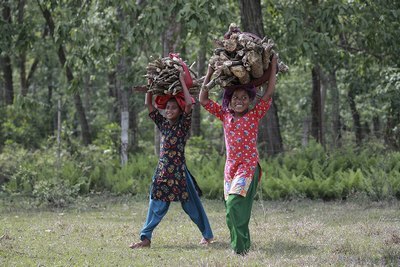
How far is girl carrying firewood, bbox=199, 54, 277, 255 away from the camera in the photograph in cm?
737

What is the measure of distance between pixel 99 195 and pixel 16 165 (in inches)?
107

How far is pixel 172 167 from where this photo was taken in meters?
8.20

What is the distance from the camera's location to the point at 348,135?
20.0m

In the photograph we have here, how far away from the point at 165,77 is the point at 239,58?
1.17 meters

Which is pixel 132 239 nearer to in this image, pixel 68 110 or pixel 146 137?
pixel 146 137

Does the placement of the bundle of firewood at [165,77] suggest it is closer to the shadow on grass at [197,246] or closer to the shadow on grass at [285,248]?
the shadow on grass at [197,246]

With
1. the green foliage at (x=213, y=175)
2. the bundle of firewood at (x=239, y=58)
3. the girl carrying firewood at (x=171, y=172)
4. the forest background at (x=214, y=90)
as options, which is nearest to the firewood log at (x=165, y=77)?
the girl carrying firewood at (x=171, y=172)

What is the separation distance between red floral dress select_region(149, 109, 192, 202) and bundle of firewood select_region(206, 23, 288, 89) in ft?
3.19

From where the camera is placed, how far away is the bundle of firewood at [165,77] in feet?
26.3

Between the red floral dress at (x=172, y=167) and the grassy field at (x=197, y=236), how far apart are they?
23.9 inches

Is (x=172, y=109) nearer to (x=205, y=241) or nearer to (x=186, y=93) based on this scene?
(x=186, y=93)

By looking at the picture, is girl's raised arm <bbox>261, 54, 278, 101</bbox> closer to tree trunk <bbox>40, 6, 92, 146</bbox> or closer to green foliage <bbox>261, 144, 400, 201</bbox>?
green foliage <bbox>261, 144, 400, 201</bbox>

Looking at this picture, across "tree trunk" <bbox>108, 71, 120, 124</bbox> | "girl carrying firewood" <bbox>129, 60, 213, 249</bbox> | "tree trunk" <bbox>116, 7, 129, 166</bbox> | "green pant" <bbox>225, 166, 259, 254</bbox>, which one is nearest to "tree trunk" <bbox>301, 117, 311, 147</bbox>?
"tree trunk" <bbox>116, 7, 129, 166</bbox>

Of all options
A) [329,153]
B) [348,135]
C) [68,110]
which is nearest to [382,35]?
[329,153]
